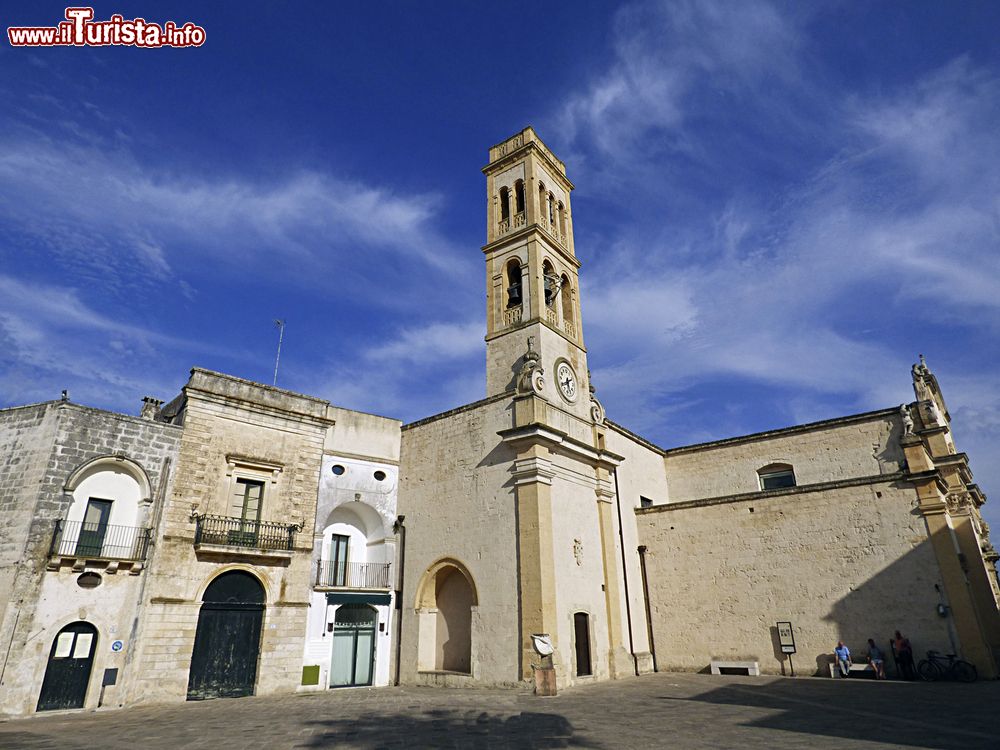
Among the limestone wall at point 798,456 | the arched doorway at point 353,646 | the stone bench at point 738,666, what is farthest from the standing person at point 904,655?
the arched doorway at point 353,646

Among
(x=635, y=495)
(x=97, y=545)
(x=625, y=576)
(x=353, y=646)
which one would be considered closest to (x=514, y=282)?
(x=635, y=495)

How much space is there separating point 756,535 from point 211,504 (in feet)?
56.7

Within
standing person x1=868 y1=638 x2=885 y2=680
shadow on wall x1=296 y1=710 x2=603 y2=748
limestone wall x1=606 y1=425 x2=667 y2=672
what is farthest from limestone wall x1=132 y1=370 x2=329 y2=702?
standing person x1=868 y1=638 x2=885 y2=680

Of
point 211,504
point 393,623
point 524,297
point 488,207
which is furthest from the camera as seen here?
point 488,207

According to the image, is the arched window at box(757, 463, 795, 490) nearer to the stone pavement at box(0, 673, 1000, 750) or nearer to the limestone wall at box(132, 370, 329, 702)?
the stone pavement at box(0, 673, 1000, 750)

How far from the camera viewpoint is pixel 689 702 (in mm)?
14266

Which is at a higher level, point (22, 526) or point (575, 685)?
point (22, 526)

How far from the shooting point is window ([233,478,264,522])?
1909 cm

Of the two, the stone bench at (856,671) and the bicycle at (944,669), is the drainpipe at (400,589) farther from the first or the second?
the bicycle at (944,669)

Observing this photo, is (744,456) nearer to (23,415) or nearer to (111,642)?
(111,642)

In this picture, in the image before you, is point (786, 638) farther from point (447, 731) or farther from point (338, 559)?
point (338, 559)

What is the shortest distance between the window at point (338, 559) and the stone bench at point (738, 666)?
40.7ft

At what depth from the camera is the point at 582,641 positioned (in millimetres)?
18906

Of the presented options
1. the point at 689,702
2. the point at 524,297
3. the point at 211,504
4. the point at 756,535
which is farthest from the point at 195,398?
the point at 756,535
